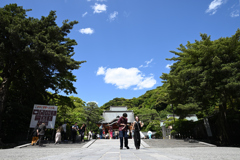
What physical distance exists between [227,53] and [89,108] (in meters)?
24.8

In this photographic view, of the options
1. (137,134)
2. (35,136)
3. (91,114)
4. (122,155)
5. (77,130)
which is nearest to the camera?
(122,155)

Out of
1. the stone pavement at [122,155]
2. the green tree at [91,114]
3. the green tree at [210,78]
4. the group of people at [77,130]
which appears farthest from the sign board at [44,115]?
the green tree at [91,114]

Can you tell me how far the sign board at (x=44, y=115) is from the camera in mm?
12227

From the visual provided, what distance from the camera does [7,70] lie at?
1280 centimetres

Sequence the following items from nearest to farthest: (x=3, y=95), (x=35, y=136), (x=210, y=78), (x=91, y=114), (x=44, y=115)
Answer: (x=35, y=136) < (x=210, y=78) < (x=3, y=95) < (x=44, y=115) < (x=91, y=114)

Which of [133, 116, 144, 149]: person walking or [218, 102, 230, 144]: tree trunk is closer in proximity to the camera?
→ [133, 116, 144, 149]: person walking

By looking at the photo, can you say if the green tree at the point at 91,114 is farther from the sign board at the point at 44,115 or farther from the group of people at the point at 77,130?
the sign board at the point at 44,115

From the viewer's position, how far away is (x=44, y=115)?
41.2 feet

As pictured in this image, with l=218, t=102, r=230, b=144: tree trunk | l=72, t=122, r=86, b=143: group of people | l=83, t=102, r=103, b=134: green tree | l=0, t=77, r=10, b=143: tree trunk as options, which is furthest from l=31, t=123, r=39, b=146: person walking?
l=83, t=102, r=103, b=134: green tree

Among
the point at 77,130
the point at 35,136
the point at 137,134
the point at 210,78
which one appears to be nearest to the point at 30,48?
the point at 35,136

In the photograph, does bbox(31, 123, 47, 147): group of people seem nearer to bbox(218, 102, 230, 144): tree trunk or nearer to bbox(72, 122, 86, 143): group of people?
bbox(72, 122, 86, 143): group of people

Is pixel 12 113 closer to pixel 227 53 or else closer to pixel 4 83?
pixel 4 83

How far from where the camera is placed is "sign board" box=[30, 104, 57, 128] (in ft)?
40.1

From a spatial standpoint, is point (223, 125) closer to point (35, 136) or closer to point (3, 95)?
point (35, 136)
